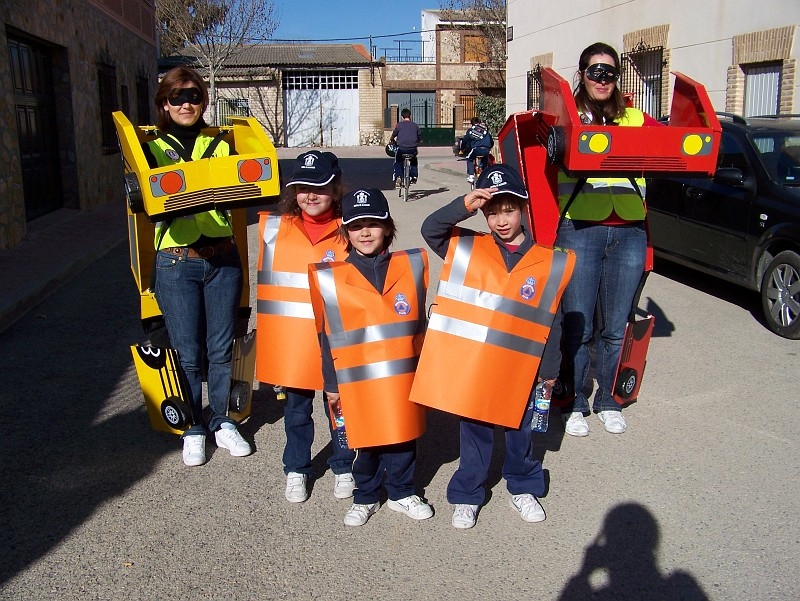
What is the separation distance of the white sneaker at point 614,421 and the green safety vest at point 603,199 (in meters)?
1.14

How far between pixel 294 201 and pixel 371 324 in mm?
788

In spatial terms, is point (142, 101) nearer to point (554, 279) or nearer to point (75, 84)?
point (75, 84)

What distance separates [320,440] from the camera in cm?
453

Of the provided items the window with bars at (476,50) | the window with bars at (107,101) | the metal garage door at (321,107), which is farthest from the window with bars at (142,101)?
the window with bars at (476,50)

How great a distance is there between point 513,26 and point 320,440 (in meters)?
18.5

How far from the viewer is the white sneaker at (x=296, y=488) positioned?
371 centimetres

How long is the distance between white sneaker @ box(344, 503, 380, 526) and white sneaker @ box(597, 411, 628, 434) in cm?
161

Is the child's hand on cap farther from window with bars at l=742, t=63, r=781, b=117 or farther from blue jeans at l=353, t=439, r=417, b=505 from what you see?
window with bars at l=742, t=63, r=781, b=117

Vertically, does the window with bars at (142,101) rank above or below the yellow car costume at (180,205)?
above

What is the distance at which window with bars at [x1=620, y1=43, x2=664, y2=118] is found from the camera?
15014 mm

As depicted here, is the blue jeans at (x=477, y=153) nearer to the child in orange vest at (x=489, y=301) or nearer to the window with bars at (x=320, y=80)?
the child in orange vest at (x=489, y=301)

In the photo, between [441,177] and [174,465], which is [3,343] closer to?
[174,465]

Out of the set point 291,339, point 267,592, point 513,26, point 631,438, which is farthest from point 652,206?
point 513,26

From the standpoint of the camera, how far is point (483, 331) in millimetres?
3324
